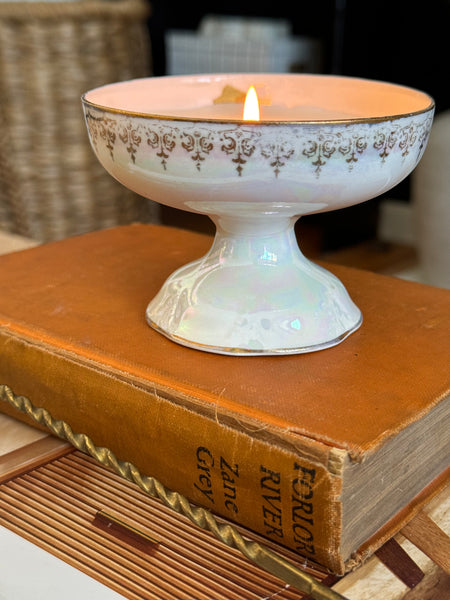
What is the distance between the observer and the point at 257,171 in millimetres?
357

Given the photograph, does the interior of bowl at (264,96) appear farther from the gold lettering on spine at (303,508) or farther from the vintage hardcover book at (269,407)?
the gold lettering on spine at (303,508)

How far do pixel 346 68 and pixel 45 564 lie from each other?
147 cm

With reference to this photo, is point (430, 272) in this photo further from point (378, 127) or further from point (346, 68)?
point (378, 127)

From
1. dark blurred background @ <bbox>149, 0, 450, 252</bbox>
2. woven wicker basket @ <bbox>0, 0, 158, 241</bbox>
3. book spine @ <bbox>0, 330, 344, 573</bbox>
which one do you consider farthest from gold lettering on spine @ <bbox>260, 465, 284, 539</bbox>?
dark blurred background @ <bbox>149, 0, 450, 252</bbox>

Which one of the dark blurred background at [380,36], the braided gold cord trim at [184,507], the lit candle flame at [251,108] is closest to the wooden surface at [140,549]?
the braided gold cord trim at [184,507]

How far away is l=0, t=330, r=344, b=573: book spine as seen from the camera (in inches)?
13.1

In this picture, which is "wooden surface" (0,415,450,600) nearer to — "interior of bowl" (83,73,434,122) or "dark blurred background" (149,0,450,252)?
"interior of bowl" (83,73,434,122)

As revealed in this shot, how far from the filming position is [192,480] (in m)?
0.39

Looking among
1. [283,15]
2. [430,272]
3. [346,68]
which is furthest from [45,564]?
[283,15]

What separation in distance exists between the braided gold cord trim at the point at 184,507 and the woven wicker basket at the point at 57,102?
3.39 feet

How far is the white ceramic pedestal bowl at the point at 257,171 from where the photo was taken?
0.36 meters

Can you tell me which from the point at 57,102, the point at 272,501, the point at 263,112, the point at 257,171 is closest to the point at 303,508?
the point at 272,501

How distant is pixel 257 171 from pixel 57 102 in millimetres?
1144

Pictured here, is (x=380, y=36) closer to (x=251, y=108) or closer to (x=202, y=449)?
(x=251, y=108)
